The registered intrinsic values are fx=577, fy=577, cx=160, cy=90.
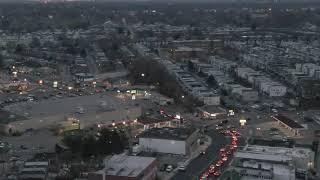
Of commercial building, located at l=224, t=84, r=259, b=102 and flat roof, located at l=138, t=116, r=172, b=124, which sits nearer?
flat roof, located at l=138, t=116, r=172, b=124

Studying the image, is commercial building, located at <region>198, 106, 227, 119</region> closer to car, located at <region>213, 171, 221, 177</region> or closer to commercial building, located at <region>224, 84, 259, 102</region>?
commercial building, located at <region>224, 84, 259, 102</region>

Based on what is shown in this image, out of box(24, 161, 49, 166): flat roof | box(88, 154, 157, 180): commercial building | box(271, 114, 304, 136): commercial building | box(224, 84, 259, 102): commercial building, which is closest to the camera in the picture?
box(88, 154, 157, 180): commercial building

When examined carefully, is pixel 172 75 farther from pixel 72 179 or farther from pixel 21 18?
pixel 21 18

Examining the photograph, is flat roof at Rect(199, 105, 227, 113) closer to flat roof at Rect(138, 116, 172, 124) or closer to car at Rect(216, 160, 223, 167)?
flat roof at Rect(138, 116, 172, 124)

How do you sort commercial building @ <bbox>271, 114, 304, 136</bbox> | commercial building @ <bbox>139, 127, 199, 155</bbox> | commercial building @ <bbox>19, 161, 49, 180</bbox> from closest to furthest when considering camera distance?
1. commercial building @ <bbox>19, 161, 49, 180</bbox>
2. commercial building @ <bbox>139, 127, 199, 155</bbox>
3. commercial building @ <bbox>271, 114, 304, 136</bbox>

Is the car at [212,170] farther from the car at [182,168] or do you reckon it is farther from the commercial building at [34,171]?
the commercial building at [34,171]

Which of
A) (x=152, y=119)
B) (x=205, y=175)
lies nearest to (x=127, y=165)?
(x=205, y=175)

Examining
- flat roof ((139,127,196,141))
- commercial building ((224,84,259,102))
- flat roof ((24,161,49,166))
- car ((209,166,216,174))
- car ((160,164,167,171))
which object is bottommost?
commercial building ((224,84,259,102))

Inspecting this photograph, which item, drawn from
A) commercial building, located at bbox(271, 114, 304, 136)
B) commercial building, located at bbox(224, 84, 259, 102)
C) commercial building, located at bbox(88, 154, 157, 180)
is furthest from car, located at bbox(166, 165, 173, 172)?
commercial building, located at bbox(224, 84, 259, 102)

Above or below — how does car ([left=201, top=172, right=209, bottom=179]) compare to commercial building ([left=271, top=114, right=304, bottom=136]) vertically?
above
